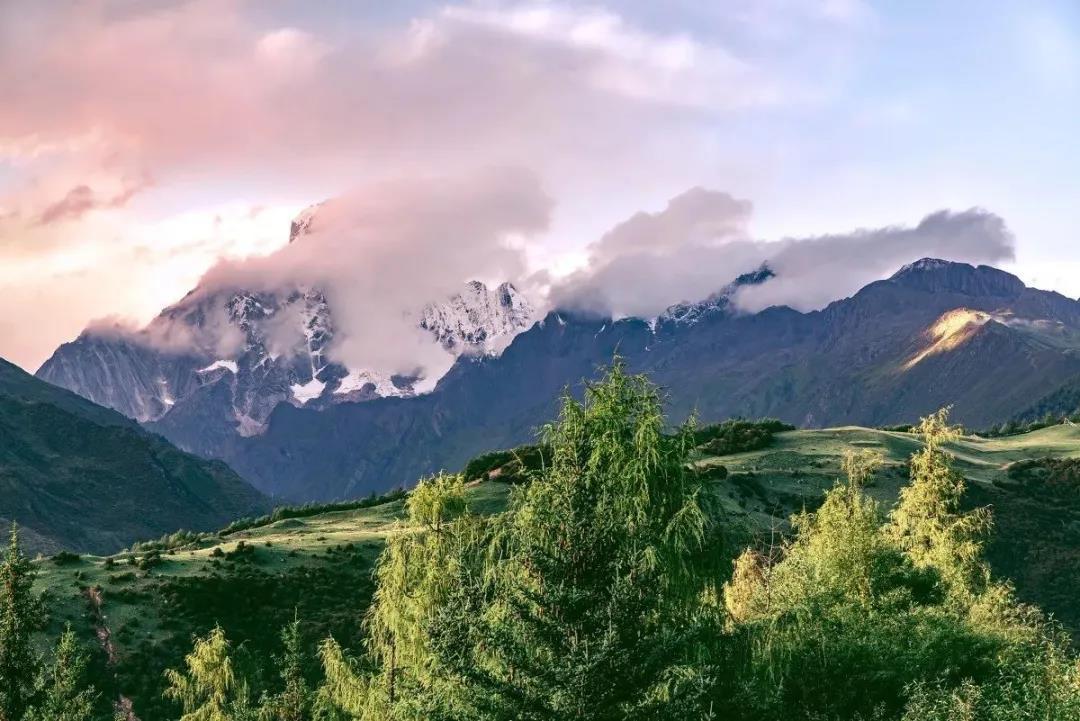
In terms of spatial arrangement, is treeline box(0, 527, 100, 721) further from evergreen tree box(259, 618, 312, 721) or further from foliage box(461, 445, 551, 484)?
foliage box(461, 445, 551, 484)

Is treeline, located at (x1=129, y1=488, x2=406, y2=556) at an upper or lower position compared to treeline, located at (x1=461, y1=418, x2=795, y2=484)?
lower

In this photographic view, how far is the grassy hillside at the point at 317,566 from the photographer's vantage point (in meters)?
67.4

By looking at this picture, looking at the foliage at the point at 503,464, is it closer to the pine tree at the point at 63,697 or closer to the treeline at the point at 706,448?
the treeline at the point at 706,448

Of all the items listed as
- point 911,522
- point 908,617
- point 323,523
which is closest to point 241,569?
point 323,523

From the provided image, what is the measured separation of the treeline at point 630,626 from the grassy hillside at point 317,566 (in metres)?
5.59

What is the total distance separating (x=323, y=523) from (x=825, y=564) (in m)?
88.1

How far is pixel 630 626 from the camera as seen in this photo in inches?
891

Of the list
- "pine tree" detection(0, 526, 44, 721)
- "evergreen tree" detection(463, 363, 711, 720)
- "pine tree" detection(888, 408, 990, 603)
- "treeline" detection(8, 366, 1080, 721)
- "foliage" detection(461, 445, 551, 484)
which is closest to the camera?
"evergreen tree" detection(463, 363, 711, 720)

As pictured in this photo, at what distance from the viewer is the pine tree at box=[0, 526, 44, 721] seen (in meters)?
35.7

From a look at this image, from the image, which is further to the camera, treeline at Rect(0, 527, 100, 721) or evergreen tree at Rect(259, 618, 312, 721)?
evergreen tree at Rect(259, 618, 312, 721)

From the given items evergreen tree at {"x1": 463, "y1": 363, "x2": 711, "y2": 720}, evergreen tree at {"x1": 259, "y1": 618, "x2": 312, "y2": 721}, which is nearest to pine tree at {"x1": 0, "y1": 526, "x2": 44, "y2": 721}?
evergreen tree at {"x1": 259, "y1": 618, "x2": 312, "y2": 721}

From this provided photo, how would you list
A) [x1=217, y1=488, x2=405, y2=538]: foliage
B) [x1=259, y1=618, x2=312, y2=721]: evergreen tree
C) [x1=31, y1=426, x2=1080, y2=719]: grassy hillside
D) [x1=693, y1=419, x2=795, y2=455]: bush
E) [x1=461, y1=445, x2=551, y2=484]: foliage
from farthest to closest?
1. [x1=693, y1=419, x2=795, y2=455]: bush
2. [x1=217, y1=488, x2=405, y2=538]: foliage
3. [x1=461, y1=445, x2=551, y2=484]: foliage
4. [x1=31, y1=426, x2=1080, y2=719]: grassy hillside
5. [x1=259, y1=618, x2=312, y2=721]: evergreen tree

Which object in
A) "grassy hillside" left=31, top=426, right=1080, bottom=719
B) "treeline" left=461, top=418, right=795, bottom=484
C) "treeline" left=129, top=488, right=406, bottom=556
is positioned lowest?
"grassy hillside" left=31, top=426, right=1080, bottom=719

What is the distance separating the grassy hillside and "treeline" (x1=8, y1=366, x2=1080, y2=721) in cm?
559
